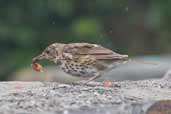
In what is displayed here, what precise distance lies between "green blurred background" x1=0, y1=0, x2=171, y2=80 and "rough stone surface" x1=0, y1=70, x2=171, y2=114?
391 centimetres

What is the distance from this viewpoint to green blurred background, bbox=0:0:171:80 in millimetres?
10211

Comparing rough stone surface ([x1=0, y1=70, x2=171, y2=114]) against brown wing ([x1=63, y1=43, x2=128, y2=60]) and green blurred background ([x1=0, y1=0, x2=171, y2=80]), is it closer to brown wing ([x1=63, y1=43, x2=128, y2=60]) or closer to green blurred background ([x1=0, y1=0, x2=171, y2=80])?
brown wing ([x1=63, y1=43, x2=128, y2=60])

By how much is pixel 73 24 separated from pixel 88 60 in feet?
14.2

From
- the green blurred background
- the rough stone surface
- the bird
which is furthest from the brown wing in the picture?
the green blurred background

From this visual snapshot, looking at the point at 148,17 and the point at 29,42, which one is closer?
the point at 29,42

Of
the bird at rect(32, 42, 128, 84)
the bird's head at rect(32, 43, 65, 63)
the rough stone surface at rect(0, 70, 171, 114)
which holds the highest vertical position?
the bird's head at rect(32, 43, 65, 63)

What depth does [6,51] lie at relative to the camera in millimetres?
10398

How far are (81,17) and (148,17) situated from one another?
37.5 inches

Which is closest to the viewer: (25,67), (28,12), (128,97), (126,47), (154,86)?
(128,97)

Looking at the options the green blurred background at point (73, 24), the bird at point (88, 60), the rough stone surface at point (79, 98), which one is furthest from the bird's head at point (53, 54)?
the green blurred background at point (73, 24)

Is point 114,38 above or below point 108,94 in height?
above

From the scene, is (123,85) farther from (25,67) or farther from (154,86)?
(25,67)

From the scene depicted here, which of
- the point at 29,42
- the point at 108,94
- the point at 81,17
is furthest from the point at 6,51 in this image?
the point at 108,94

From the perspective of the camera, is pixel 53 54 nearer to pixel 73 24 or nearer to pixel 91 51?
pixel 91 51
